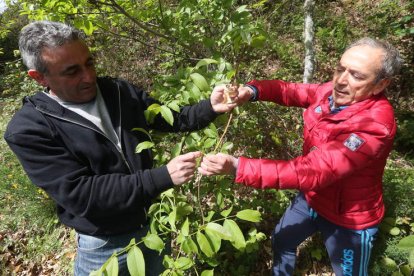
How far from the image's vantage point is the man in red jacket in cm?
171

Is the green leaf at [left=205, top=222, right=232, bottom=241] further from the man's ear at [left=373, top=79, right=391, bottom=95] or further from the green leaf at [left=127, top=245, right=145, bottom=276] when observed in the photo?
the man's ear at [left=373, top=79, right=391, bottom=95]

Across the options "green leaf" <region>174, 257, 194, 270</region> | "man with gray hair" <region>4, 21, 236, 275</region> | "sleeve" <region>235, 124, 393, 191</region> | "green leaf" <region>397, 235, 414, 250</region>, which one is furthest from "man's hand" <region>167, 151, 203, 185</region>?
"green leaf" <region>397, 235, 414, 250</region>

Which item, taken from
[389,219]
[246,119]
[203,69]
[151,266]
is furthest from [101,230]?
[389,219]

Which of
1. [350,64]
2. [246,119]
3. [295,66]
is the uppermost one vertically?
[350,64]

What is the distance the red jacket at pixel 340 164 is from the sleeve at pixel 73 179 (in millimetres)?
494

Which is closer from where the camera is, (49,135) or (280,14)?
(49,135)

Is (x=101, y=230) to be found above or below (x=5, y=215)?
above

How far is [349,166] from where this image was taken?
1.73m

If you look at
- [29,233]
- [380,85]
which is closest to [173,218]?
[380,85]

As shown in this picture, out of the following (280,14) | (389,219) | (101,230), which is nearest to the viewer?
(101,230)

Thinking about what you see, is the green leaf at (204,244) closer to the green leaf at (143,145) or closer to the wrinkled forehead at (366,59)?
the green leaf at (143,145)

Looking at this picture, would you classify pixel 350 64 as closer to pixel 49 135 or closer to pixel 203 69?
pixel 203 69

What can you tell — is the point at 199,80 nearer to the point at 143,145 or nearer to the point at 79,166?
the point at 143,145

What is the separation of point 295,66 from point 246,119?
381 centimetres
